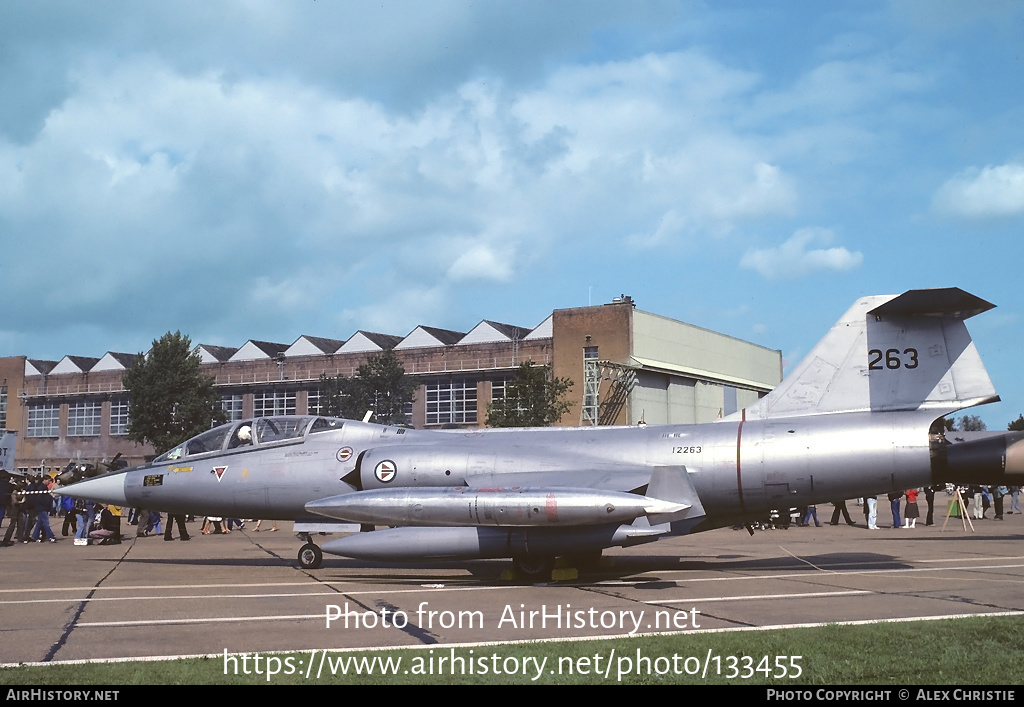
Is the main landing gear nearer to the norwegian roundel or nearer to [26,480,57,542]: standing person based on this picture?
the norwegian roundel

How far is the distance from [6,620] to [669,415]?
63.3 meters

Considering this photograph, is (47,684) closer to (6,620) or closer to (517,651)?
(517,651)

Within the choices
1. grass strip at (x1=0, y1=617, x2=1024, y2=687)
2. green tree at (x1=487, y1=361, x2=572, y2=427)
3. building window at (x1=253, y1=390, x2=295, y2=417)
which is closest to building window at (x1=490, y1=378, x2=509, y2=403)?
green tree at (x1=487, y1=361, x2=572, y2=427)

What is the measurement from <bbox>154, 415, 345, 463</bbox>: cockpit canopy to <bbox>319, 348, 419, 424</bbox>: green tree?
1875 inches

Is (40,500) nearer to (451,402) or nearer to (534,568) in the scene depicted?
(534,568)

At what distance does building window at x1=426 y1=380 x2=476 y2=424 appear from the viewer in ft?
236

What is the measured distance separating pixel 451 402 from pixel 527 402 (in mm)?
16902

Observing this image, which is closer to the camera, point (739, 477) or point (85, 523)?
point (739, 477)

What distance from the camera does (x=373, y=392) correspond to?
218 ft

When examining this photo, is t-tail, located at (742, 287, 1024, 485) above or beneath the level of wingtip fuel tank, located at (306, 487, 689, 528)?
above

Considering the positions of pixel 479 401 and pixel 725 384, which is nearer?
pixel 479 401

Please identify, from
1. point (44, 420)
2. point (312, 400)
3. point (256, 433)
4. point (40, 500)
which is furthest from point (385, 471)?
point (44, 420)
